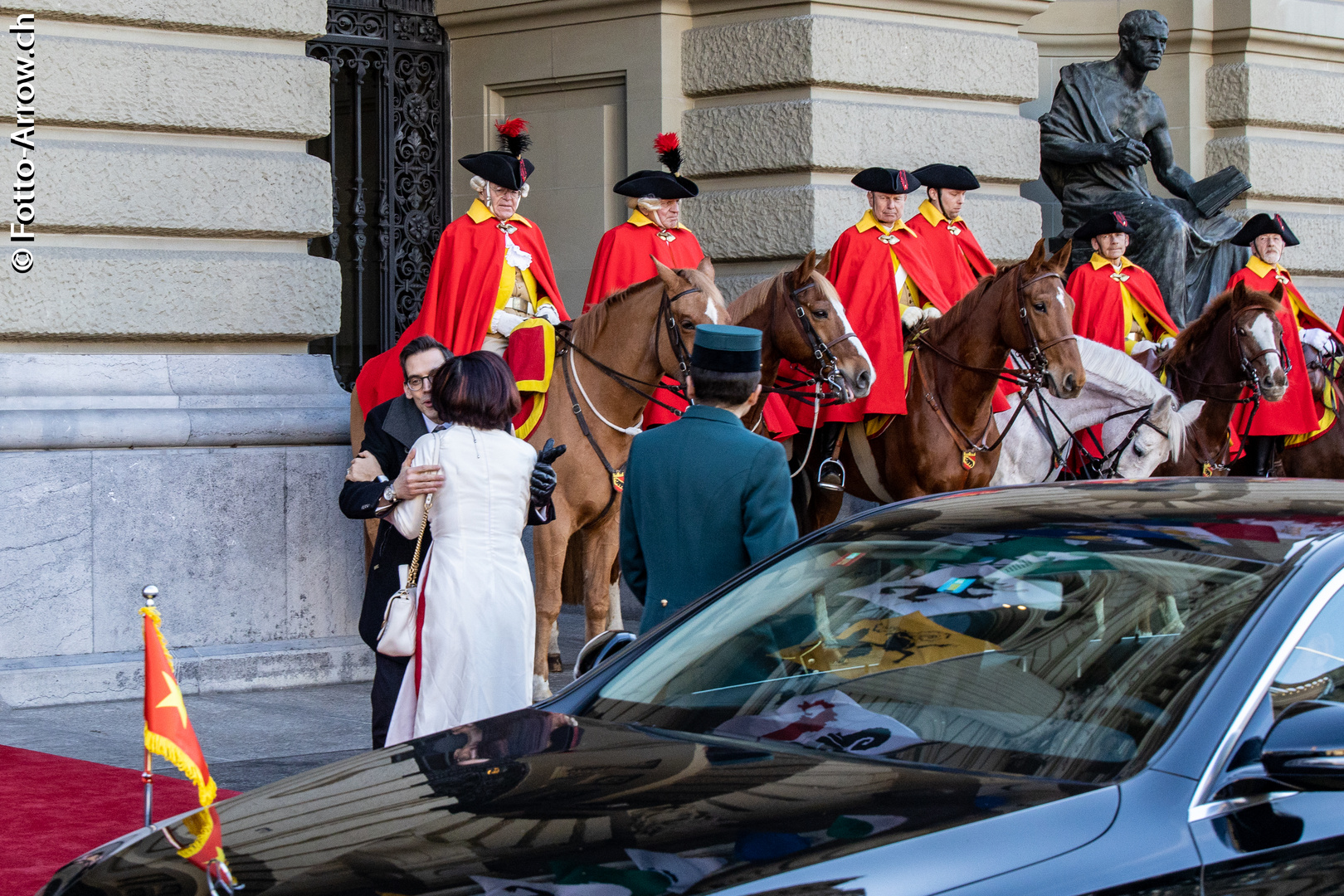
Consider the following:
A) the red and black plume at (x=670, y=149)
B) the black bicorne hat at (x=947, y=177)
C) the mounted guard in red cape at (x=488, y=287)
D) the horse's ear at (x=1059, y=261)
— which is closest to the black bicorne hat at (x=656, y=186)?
the red and black plume at (x=670, y=149)

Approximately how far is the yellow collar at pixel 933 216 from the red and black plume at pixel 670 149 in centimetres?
160

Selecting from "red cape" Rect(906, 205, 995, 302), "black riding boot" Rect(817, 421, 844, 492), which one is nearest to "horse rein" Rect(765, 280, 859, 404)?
"black riding boot" Rect(817, 421, 844, 492)

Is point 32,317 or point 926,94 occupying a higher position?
point 926,94

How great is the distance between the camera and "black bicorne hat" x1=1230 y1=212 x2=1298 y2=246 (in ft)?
41.1

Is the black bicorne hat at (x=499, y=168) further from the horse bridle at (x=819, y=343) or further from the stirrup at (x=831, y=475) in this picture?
the stirrup at (x=831, y=475)

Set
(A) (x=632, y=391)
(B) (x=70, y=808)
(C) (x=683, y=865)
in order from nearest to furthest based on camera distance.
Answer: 1. (C) (x=683, y=865)
2. (B) (x=70, y=808)
3. (A) (x=632, y=391)

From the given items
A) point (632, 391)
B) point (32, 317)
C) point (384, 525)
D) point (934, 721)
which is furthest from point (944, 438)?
point (934, 721)

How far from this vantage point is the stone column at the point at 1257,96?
14.0m

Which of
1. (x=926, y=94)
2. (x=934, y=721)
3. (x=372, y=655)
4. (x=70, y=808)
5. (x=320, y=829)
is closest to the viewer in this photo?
(x=320, y=829)

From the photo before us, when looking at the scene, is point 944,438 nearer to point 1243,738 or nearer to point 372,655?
point 372,655

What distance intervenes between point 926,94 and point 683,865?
31.0ft

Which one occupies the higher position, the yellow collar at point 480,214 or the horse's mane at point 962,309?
the yellow collar at point 480,214

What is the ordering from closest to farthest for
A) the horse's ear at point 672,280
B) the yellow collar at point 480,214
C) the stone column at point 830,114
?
1. the horse's ear at point 672,280
2. the yellow collar at point 480,214
3. the stone column at point 830,114

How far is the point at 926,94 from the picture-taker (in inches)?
450
